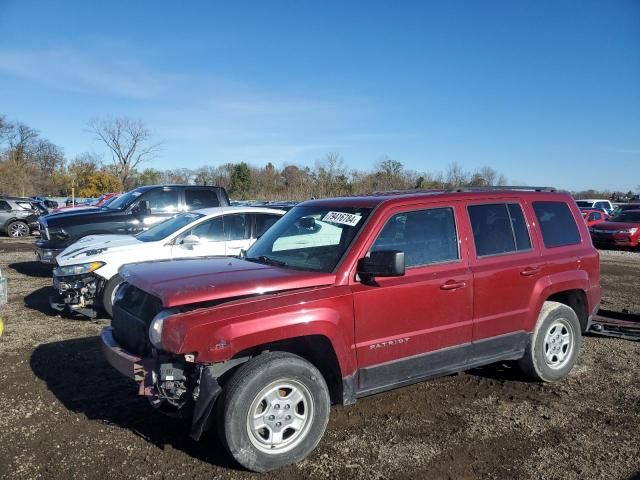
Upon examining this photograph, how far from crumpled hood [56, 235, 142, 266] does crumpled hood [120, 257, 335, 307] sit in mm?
3466

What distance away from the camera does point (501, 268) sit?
451cm

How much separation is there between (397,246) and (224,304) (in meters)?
1.51

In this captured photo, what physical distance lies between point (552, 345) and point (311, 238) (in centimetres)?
271

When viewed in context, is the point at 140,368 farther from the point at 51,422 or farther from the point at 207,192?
the point at 207,192

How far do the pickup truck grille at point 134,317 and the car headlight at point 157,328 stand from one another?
0.91ft

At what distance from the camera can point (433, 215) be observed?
172 inches

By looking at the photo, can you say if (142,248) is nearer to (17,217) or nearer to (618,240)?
(17,217)

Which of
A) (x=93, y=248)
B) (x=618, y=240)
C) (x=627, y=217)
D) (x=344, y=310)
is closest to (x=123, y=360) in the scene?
(x=344, y=310)

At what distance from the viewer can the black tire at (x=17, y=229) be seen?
850 inches

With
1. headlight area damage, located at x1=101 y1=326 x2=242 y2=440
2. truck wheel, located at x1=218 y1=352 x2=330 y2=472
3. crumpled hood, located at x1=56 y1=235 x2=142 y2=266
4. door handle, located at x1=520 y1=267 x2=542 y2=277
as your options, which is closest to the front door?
truck wheel, located at x1=218 y1=352 x2=330 y2=472

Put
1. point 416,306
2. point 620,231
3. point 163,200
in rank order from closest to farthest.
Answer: point 416,306 → point 163,200 → point 620,231

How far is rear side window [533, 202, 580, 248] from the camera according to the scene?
16.6 feet

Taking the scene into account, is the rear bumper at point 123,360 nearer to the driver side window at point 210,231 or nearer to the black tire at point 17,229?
the driver side window at point 210,231

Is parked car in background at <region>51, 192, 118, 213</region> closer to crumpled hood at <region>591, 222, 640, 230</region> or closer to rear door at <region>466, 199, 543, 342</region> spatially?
rear door at <region>466, 199, 543, 342</region>
